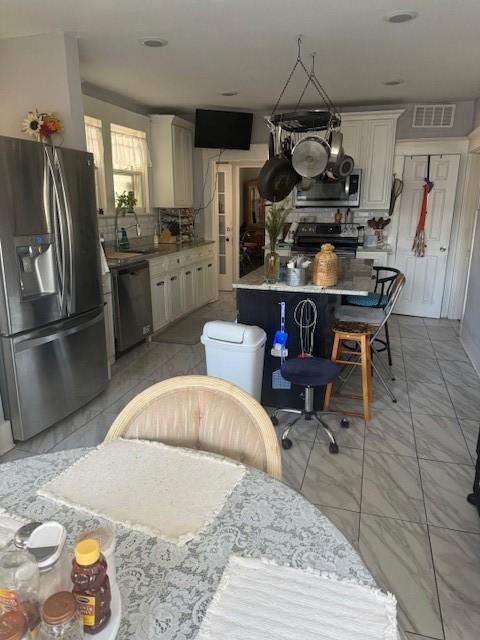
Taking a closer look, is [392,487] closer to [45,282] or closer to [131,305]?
[45,282]

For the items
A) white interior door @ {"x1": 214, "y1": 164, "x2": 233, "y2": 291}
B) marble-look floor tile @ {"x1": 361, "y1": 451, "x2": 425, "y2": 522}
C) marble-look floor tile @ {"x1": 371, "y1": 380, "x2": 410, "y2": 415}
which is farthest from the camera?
white interior door @ {"x1": 214, "y1": 164, "x2": 233, "y2": 291}

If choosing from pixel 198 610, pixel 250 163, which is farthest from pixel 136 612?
pixel 250 163

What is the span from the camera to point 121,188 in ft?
17.3

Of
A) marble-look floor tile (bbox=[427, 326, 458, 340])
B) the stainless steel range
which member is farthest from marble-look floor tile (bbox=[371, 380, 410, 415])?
the stainless steel range

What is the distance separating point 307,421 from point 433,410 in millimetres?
944

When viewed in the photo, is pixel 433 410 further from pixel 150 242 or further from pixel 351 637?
pixel 150 242

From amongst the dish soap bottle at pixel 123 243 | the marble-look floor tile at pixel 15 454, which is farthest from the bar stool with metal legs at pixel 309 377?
the dish soap bottle at pixel 123 243

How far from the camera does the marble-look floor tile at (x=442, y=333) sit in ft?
16.3

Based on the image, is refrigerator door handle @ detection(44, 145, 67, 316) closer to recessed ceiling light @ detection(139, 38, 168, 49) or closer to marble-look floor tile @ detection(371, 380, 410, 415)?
recessed ceiling light @ detection(139, 38, 168, 49)

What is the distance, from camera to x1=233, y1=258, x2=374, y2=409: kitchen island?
9.70ft

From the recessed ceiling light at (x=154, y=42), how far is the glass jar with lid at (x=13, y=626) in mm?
3547

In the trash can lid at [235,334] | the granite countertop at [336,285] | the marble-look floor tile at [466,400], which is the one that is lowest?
the marble-look floor tile at [466,400]

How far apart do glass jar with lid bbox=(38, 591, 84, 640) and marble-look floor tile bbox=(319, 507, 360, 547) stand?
1557 millimetres

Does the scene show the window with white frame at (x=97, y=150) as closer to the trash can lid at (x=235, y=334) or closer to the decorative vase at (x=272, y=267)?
the decorative vase at (x=272, y=267)
